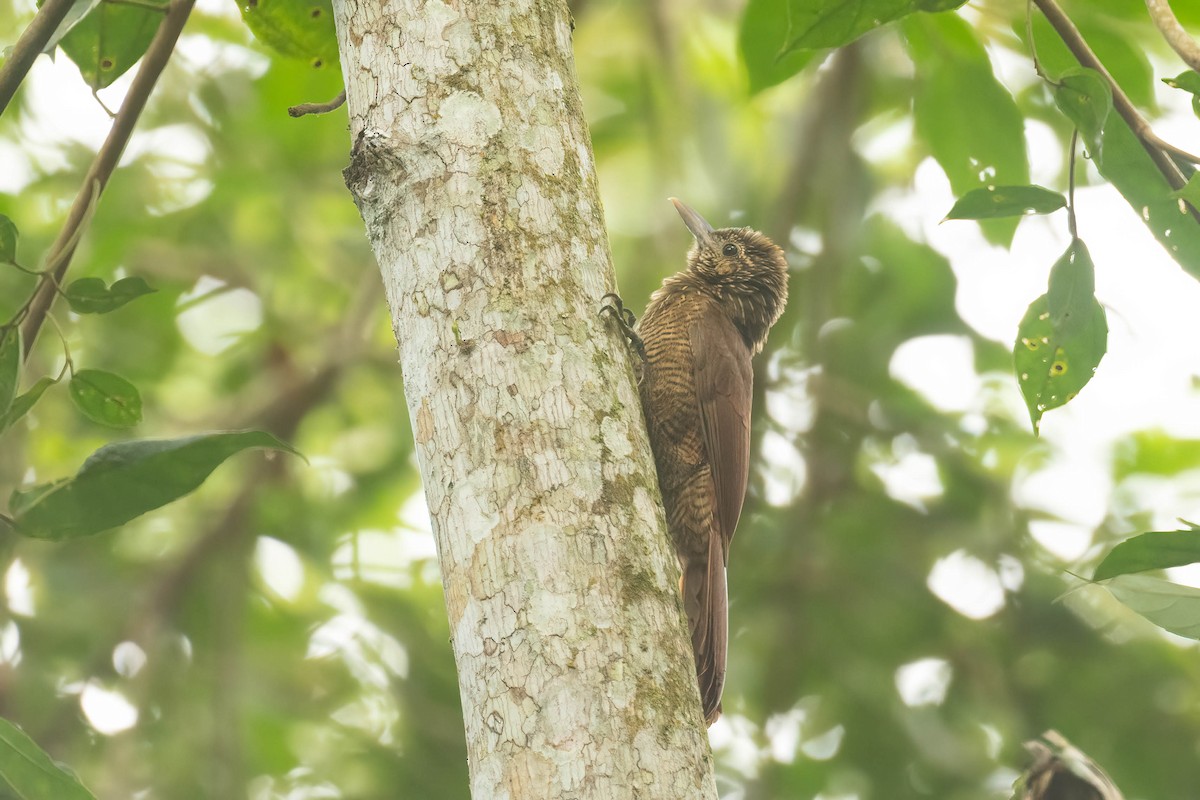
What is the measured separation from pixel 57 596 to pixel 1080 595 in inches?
143

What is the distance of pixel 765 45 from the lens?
7.53 feet

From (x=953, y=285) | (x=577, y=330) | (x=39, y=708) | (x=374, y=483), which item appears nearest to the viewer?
(x=577, y=330)

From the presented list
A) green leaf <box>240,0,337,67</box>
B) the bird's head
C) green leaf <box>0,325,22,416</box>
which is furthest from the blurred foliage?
green leaf <box>0,325,22,416</box>

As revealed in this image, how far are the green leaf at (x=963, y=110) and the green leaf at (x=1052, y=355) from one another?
59 centimetres

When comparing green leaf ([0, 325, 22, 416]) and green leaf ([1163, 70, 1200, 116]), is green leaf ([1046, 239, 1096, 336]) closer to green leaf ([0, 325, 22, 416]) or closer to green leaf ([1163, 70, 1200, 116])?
green leaf ([1163, 70, 1200, 116])

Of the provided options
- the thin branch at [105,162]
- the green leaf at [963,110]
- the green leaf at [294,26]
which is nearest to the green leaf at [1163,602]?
the green leaf at [963,110]

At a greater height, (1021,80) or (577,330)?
(1021,80)

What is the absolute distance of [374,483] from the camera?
4.91 m

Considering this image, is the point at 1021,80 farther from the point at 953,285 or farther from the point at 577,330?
the point at 577,330

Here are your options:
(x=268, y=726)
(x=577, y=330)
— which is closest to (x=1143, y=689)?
(x=268, y=726)

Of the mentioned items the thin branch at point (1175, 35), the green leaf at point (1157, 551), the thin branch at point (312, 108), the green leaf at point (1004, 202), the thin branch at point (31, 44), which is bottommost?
the green leaf at point (1157, 551)

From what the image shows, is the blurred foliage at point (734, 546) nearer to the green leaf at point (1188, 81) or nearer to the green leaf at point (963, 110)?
the green leaf at point (963, 110)

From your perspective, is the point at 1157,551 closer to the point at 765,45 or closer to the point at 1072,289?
the point at 1072,289

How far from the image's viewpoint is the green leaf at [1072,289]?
6.08 feet
